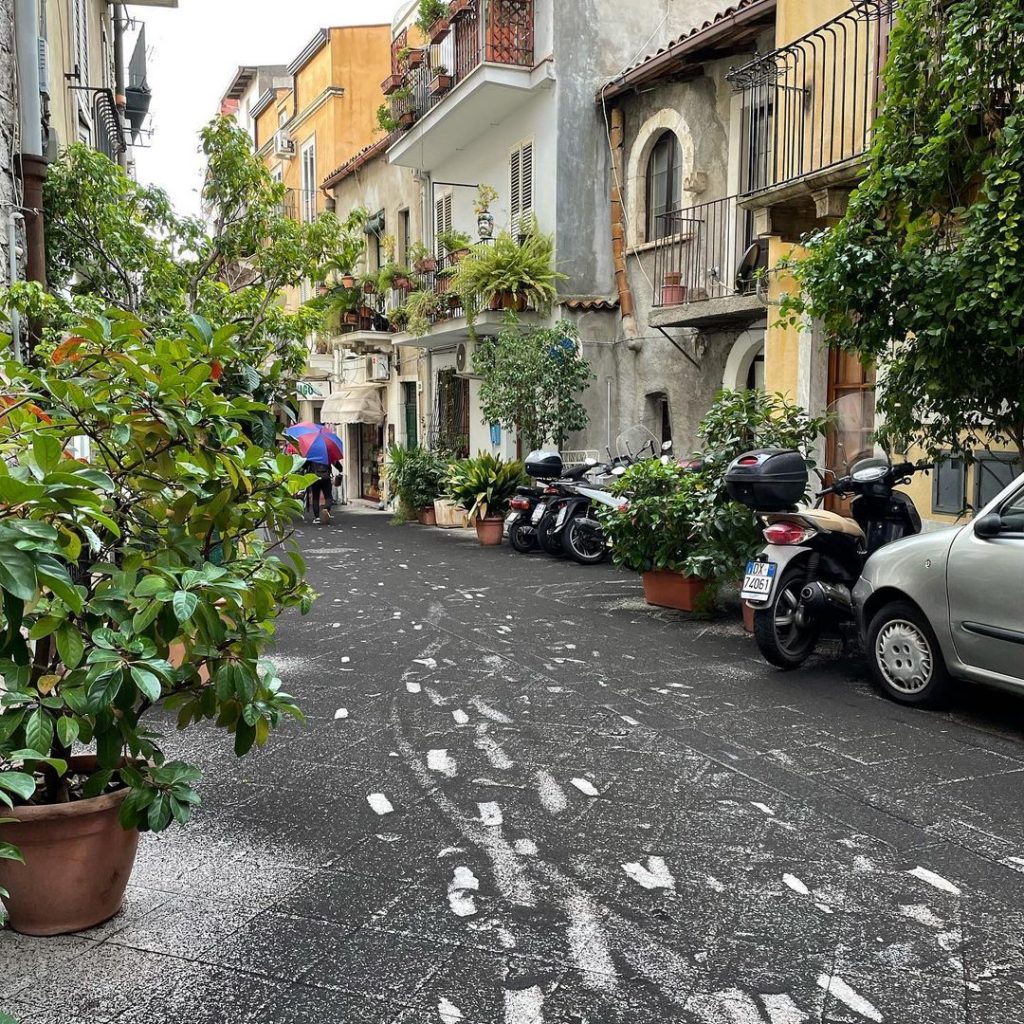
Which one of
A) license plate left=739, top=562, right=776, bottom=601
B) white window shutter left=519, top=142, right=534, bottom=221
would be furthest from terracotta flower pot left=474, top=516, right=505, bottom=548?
license plate left=739, top=562, right=776, bottom=601

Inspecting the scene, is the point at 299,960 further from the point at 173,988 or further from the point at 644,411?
the point at 644,411

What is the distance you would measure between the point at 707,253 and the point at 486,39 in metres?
5.93

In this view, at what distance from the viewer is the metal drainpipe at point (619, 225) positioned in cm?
1719

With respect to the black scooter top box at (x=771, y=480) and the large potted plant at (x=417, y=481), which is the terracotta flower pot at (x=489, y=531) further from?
the black scooter top box at (x=771, y=480)

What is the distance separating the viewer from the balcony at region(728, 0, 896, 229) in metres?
9.31

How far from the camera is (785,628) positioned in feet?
23.6

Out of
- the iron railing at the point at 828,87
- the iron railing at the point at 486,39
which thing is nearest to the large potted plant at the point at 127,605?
the iron railing at the point at 828,87

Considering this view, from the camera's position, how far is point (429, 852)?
407cm

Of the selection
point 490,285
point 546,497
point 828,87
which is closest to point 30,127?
point 828,87

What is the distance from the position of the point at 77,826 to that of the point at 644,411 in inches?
566

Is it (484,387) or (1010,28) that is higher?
(1010,28)

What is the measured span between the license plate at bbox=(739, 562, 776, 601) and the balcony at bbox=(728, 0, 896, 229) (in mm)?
3786

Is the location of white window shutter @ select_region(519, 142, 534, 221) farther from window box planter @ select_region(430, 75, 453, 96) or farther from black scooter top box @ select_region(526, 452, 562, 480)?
black scooter top box @ select_region(526, 452, 562, 480)

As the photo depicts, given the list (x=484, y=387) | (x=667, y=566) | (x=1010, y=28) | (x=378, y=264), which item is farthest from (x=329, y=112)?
(x=1010, y=28)
